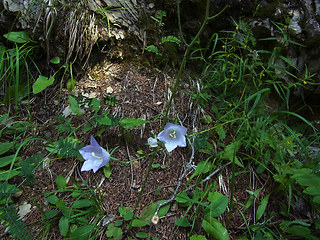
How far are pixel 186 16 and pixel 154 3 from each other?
0.46m

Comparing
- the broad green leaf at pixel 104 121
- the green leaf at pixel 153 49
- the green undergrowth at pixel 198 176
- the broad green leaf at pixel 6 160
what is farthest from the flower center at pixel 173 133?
the broad green leaf at pixel 6 160

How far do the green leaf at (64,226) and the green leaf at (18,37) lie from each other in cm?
181

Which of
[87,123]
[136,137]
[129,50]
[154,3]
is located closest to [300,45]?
[154,3]

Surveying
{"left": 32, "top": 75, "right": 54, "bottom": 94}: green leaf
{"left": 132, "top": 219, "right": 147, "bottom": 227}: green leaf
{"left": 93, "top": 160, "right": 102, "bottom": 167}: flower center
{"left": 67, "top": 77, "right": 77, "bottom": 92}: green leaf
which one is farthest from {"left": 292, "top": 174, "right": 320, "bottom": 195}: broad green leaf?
{"left": 32, "top": 75, "right": 54, "bottom": 94}: green leaf

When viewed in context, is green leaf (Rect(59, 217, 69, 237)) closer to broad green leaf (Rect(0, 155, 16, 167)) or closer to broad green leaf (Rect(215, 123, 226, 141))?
broad green leaf (Rect(0, 155, 16, 167))

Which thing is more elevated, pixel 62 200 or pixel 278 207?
pixel 62 200

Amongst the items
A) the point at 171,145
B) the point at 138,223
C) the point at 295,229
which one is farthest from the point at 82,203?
the point at 295,229

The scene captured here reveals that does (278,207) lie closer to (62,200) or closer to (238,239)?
(238,239)

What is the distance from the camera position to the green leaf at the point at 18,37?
86.7 inches

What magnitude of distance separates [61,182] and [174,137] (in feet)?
3.27

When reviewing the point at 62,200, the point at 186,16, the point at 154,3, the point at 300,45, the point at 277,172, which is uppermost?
the point at 154,3

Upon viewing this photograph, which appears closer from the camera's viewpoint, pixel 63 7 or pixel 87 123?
pixel 87 123

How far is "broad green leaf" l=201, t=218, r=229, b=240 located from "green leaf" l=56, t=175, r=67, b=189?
1.12m

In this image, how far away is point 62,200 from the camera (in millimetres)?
1640
